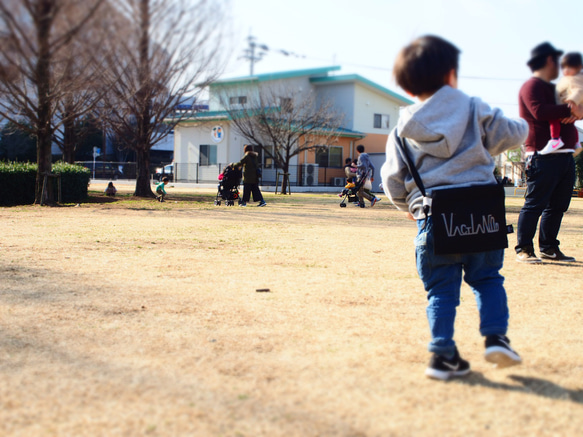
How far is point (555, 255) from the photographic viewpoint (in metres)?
5.48

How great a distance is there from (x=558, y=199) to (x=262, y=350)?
12.9ft

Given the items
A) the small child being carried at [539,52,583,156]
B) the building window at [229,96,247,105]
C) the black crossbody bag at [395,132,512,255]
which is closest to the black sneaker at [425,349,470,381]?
the black crossbody bag at [395,132,512,255]

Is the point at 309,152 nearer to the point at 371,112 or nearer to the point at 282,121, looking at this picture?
the point at 371,112

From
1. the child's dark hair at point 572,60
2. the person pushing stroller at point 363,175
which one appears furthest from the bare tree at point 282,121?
the child's dark hair at point 572,60

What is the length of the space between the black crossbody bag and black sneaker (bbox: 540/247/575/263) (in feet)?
11.1

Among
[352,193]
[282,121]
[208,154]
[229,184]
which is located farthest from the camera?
[208,154]

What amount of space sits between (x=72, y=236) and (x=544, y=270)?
222 inches

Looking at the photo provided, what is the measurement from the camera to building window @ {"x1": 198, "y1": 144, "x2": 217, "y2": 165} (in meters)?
33.2

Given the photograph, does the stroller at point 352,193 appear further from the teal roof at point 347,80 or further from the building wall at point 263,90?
the teal roof at point 347,80

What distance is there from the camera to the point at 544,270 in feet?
16.2

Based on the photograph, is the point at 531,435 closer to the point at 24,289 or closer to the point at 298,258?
the point at 24,289

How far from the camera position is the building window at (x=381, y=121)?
123 feet

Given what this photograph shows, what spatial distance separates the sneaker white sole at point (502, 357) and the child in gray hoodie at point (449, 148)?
77 mm

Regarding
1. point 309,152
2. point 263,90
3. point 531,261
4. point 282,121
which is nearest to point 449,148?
point 531,261
